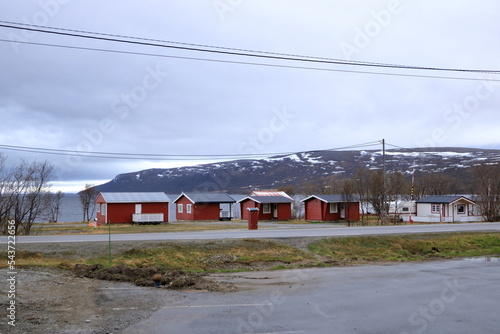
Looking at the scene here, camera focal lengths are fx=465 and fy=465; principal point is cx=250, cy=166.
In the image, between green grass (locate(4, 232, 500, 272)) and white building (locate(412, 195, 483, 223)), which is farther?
white building (locate(412, 195, 483, 223))

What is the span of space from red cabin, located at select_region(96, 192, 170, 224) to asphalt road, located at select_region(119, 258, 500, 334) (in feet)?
114

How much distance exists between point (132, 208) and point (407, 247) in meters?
32.8

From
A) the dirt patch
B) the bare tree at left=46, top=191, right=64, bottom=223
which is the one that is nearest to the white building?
the dirt patch

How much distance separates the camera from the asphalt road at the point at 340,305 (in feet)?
29.7

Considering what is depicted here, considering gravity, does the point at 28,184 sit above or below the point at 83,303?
above

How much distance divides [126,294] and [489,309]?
29.2 feet

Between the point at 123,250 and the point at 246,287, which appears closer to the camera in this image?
the point at 246,287

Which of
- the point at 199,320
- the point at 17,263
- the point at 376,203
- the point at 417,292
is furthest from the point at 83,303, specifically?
the point at 376,203

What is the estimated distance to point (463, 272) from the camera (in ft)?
54.7

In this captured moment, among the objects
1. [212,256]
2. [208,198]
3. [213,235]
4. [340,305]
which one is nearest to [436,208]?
[208,198]

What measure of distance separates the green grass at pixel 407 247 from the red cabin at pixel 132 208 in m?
29.2

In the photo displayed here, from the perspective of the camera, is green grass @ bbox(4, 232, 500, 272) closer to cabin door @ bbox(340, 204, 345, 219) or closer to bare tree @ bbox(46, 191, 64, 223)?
cabin door @ bbox(340, 204, 345, 219)

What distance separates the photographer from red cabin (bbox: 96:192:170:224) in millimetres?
49281

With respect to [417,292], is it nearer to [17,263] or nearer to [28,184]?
[17,263]
